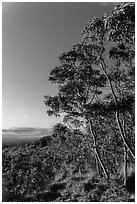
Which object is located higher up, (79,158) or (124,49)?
(124,49)

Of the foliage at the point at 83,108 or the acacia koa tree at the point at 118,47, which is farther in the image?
the foliage at the point at 83,108

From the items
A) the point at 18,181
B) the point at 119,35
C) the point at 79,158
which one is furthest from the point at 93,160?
the point at 119,35

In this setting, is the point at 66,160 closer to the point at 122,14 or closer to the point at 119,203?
the point at 119,203

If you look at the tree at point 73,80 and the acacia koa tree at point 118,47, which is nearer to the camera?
the acacia koa tree at point 118,47

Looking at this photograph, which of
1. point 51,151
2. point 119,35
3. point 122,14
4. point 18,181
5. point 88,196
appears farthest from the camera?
point 51,151

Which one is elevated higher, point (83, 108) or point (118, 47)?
point (118, 47)

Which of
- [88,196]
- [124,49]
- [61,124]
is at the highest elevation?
[124,49]

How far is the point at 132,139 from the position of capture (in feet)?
38.1

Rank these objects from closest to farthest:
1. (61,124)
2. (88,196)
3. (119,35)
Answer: (119,35)
(88,196)
(61,124)

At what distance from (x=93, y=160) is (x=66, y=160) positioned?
1.91 metres

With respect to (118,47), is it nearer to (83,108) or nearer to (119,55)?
(119,55)

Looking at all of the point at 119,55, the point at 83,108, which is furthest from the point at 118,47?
the point at 83,108

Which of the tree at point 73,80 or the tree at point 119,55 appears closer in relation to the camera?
the tree at point 119,55

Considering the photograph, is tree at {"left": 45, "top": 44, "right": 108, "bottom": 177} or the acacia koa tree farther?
tree at {"left": 45, "top": 44, "right": 108, "bottom": 177}
